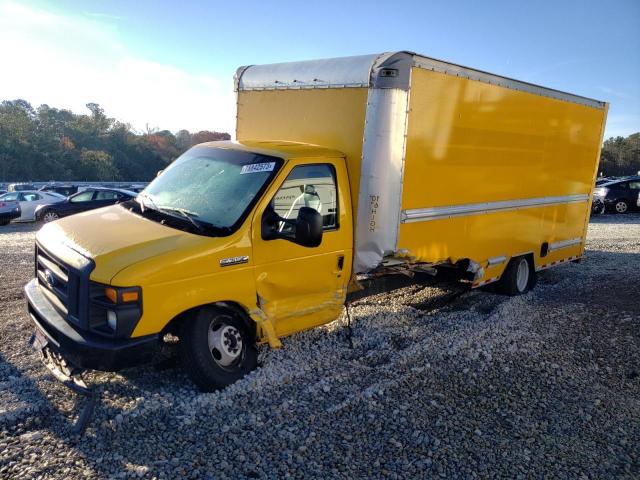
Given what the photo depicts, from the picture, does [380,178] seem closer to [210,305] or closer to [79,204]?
[210,305]

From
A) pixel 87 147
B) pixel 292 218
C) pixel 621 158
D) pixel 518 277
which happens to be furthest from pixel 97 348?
pixel 621 158

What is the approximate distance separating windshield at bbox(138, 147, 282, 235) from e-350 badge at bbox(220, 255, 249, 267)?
24 cm

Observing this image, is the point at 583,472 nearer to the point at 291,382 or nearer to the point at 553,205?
the point at 291,382

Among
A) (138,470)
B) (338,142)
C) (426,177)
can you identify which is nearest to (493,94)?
(426,177)

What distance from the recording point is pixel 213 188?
4.96 meters

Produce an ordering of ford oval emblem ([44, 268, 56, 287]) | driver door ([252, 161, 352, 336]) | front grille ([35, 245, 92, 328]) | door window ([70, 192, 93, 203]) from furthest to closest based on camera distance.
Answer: door window ([70, 192, 93, 203]), driver door ([252, 161, 352, 336]), ford oval emblem ([44, 268, 56, 287]), front grille ([35, 245, 92, 328])

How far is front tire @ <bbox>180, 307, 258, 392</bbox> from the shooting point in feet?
14.1

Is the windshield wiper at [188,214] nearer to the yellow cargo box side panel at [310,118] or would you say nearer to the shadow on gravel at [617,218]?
the yellow cargo box side panel at [310,118]

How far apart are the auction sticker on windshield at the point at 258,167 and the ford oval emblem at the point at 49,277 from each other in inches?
74.1

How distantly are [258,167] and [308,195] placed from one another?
556mm

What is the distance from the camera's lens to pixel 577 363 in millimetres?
5547

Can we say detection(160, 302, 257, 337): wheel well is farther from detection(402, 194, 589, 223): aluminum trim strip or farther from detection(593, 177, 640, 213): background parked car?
detection(593, 177, 640, 213): background parked car

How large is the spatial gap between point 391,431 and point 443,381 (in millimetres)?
1095

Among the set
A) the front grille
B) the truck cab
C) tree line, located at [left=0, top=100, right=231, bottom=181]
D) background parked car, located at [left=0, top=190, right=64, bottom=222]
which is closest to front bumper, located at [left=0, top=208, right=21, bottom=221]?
background parked car, located at [left=0, top=190, right=64, bottom=222]
